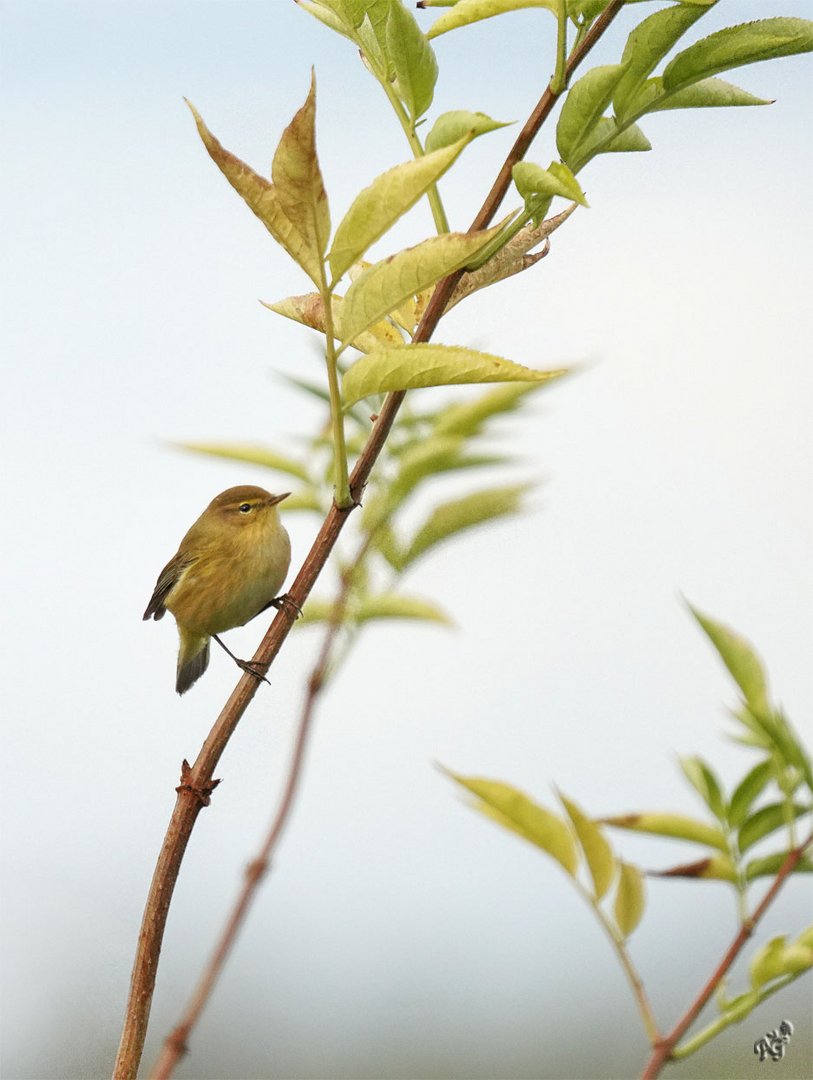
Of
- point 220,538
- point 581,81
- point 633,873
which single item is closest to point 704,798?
point 633,873

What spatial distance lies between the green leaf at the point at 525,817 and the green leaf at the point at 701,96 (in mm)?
255

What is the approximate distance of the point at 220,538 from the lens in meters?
0.84

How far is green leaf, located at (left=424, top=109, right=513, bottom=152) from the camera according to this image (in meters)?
0.34

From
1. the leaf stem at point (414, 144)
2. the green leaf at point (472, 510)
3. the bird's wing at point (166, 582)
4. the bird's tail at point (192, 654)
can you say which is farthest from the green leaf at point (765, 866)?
the bird's tail at point (192, 654)

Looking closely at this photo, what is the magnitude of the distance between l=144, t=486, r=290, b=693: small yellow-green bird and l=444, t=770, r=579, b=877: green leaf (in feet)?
0.73

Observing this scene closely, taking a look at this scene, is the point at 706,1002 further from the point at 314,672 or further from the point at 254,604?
the point at 254,604

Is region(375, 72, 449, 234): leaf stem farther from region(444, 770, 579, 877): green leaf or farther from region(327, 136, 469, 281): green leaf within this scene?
region(444, 770, 579, 877): green leaf

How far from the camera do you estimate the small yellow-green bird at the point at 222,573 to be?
0.70 meters

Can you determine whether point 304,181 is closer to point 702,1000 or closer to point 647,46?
point 647,46

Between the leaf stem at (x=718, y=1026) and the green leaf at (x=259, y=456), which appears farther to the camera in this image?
the green leaf at (x=259, y=456)

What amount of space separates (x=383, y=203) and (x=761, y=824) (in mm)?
293

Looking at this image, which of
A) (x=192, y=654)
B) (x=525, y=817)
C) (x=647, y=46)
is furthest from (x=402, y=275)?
(x=192, y=654)

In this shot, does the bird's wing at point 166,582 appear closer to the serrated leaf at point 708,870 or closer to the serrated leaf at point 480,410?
the serrated leaf at point 480,410

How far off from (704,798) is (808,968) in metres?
0.10
